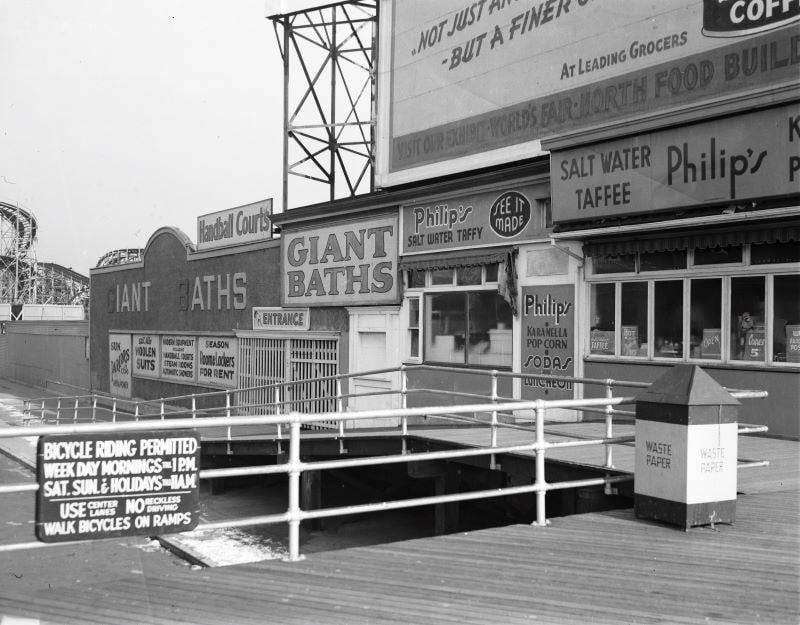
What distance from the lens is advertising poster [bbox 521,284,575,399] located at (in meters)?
14.3

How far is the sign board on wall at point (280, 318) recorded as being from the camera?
21.7 m

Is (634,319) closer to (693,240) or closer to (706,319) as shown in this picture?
(706,319)

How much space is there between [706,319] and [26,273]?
88845 mm

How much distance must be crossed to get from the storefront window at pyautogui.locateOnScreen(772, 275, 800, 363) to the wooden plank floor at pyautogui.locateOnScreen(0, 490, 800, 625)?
4902mm

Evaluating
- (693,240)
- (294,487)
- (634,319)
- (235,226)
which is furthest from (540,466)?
(235,226)

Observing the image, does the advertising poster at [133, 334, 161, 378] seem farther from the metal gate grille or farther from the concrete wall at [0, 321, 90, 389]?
the concrete wall at [0, 321, 90, 389]

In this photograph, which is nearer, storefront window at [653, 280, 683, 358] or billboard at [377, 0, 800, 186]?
billboard at [377, 0, 800, 186]

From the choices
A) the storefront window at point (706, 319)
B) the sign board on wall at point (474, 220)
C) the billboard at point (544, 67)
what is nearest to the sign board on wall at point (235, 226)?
the billboard at point (544, 67)

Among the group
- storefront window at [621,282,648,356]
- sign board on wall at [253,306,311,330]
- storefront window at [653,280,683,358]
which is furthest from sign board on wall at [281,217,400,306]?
storefront window at [653,280,683,358]

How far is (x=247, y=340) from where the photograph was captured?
24.4 m

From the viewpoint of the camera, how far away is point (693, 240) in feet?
39.5

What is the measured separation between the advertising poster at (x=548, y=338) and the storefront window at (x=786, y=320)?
351 centimetres

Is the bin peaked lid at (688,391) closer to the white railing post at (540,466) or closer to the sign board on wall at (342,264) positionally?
the white railing post at (540,466)

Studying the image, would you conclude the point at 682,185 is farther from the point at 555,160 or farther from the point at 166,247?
the point at 166,247
